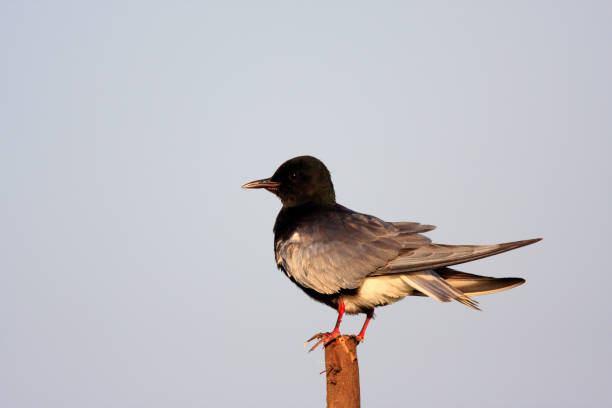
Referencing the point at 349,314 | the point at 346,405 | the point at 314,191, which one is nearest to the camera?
the point at 346,405

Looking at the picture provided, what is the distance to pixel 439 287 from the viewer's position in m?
7.13

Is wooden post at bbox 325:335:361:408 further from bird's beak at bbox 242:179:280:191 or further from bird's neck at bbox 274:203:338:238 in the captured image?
bird's beak at bbox 242:179:280:191

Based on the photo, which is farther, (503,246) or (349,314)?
(349,314)

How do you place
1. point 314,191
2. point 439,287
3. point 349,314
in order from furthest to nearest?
point 314,191 < point 349,314 < point 439,287

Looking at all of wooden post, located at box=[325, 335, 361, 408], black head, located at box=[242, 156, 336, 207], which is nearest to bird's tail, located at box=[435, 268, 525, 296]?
wooden post, located at box=[325, 335, 361, 408]

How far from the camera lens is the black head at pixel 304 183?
8.41 meters

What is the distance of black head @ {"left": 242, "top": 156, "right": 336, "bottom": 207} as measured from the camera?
841 cm

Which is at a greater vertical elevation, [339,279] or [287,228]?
[287,228]

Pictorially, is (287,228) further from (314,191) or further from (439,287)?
(439,287)

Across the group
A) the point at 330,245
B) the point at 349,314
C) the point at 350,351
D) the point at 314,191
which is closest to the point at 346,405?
the point at 350,351

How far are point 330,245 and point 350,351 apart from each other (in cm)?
119

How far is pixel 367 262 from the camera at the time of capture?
7227mm

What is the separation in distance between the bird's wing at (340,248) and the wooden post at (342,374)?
27.1 inches

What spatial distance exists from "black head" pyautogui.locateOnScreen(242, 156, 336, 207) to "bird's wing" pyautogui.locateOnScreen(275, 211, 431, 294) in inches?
22.4
